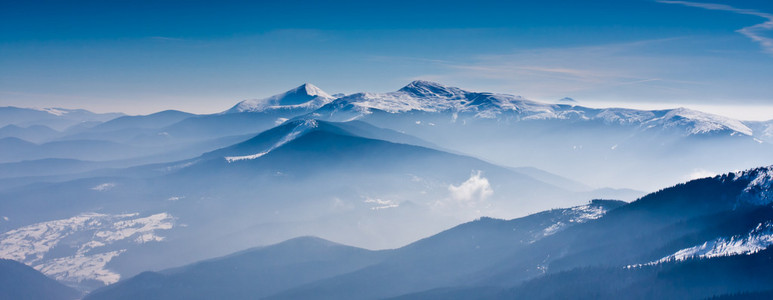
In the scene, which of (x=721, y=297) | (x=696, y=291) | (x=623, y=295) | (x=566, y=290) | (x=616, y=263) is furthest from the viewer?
(x=616, y=263)

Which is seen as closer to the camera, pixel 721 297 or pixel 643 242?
pixel 721 297

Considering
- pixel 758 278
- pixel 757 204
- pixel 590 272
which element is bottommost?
pixel 590 272

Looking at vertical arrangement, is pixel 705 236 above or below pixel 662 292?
above

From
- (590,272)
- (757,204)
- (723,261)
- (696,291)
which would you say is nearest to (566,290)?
(590,272)

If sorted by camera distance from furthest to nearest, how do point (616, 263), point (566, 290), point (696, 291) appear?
point (616, 263) < point (566, 290) < point (696, 291)

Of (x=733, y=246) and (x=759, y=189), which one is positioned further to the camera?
(x=759, y=189)

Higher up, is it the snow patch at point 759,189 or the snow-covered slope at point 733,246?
the snow patch at point 759,189

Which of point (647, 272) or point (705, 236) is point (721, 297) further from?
point (705, 236)

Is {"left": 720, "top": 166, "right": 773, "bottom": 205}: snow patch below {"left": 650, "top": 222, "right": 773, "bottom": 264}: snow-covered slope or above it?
above

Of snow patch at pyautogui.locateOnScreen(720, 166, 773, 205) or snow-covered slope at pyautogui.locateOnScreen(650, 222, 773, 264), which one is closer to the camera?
snow-covered slope at pyautogui.locateOnScreen(650, 222, 773, 264)

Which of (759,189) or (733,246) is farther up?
(759,189)

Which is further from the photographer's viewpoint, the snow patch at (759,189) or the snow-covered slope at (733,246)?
the snow patch at (759,189)
